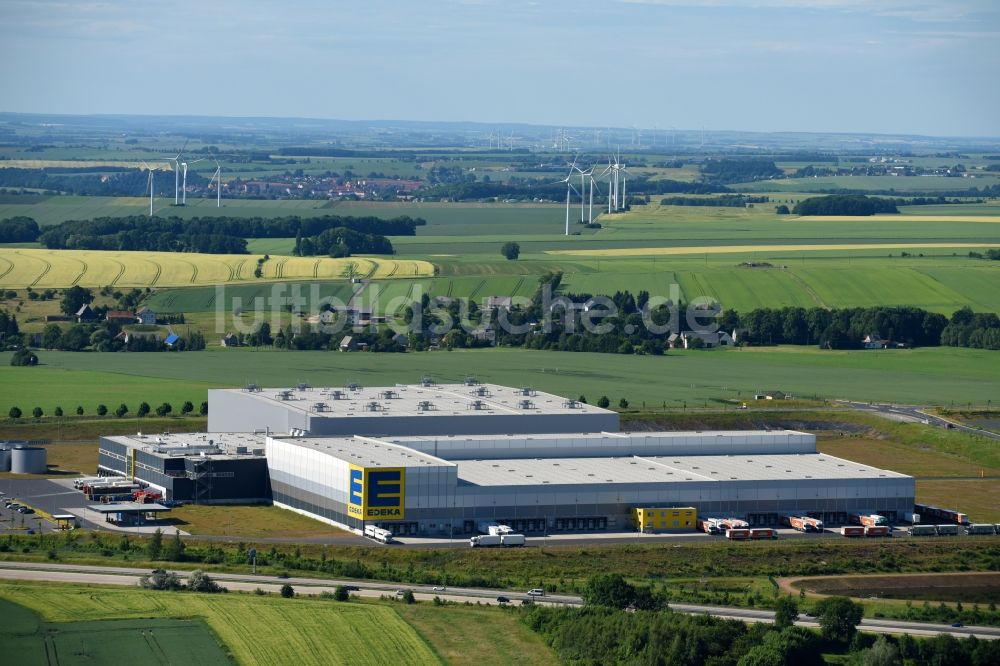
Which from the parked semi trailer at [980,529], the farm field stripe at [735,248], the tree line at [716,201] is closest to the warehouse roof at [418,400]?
the parked semi trailer at [980,529]

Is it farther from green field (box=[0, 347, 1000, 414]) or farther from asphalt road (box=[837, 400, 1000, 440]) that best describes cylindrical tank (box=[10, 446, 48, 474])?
asphalt road (box=[837, 400, 1000, 440])

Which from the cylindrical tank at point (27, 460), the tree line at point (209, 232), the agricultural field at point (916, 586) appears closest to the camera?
the agricultural field at point (916, 586)

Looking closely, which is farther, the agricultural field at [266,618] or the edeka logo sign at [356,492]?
the edeka logo sign at [356,492]

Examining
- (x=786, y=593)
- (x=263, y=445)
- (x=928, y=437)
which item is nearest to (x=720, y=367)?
(x=928, y=437)

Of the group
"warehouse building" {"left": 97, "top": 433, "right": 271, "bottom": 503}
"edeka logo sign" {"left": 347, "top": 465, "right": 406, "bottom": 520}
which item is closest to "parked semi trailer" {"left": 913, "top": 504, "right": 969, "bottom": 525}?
"edeka logo sign" {"left": 347, "top": 465, "right": 406, "bottom": 520}

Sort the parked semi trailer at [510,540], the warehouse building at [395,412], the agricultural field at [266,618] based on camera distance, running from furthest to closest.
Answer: the warehouse building at [395,412], the parked semi trailer at [510,540], the agricultural field at [266,618]

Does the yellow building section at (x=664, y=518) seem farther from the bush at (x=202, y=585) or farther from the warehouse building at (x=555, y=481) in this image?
the bush at (x=202, y=585)

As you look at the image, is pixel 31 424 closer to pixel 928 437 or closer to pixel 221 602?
pixel 221 602
